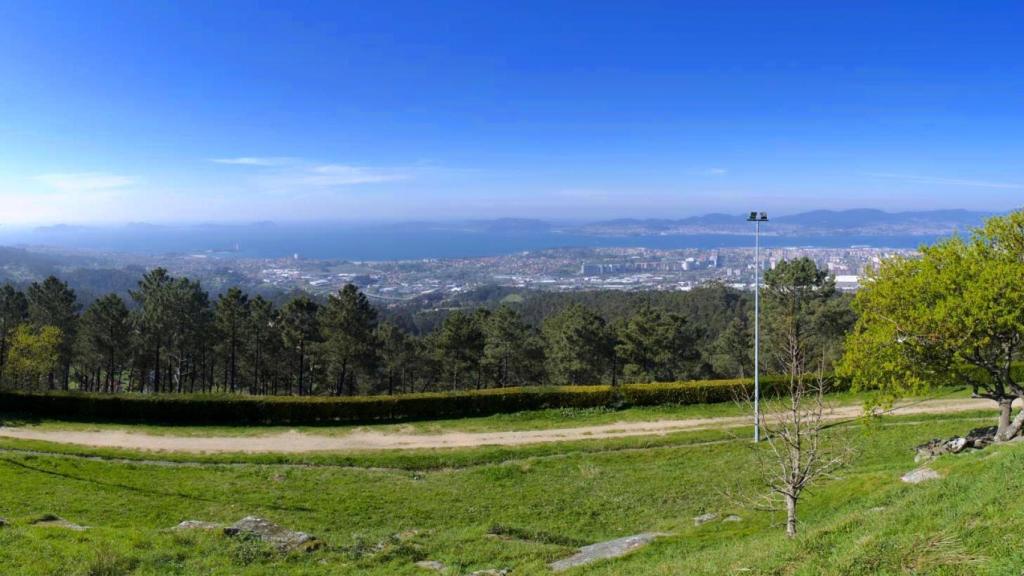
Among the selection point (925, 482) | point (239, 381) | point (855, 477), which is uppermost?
point (925, 482)

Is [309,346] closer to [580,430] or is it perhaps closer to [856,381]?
[580,430]

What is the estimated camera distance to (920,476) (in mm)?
11438

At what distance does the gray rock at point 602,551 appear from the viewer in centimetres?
934

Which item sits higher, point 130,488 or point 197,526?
point 197,526

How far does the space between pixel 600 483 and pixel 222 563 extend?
1024 centimetres

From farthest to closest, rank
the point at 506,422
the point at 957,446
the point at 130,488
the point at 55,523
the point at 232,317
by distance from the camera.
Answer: the point at 232,317
the point at 506,422
the point at 130,488
the point at 957,446
the point at 55,523

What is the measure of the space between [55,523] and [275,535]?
14.2ft

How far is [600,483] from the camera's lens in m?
Answer: 16.2

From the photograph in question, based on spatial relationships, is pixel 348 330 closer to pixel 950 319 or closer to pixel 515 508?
pixel 515 508

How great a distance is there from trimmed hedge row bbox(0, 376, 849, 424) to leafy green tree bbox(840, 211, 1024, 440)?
8890mm

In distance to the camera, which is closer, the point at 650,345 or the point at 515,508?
the point at 515,508

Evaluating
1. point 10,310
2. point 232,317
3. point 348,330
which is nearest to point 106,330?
point 10,310

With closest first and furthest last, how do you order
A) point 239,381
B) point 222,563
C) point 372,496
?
point 222,563, point 372,496, point 239,381

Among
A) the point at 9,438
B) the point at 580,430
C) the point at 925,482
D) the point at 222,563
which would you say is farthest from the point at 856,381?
the point at 9,438
